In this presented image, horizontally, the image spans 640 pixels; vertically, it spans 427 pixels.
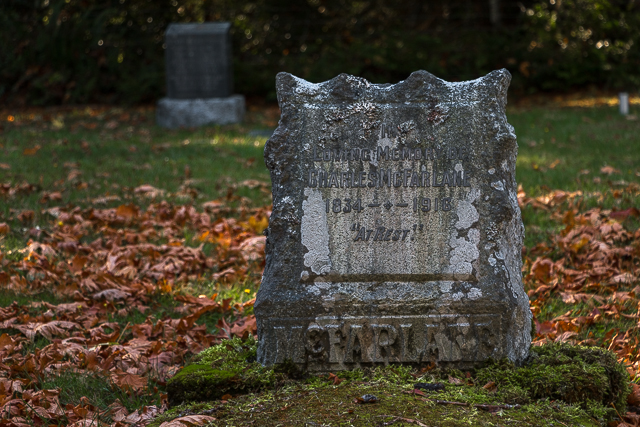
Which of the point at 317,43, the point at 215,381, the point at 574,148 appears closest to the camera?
the point at 215,381

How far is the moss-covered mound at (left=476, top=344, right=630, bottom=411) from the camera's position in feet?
9.31

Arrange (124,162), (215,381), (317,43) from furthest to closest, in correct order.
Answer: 1. (317,43)
2. (124,162)
3. (215,381)

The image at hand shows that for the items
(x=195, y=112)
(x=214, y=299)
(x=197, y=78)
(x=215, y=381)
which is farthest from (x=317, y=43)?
(x=215, y=381)

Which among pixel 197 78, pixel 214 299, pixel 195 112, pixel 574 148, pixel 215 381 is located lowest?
pixel 214 299

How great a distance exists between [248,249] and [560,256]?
2.17m

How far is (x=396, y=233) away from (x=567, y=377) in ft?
2.93

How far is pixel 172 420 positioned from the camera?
266cm

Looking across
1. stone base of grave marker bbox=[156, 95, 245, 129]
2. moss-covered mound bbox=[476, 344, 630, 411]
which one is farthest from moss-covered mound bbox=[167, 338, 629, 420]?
stone base of grave marker bbox=[156, 95, 245, 129]

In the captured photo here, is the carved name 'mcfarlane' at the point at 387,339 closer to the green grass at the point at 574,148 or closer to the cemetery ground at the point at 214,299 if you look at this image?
the cemetery ground at the point at 214,299

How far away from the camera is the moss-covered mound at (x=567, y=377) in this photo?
2838 millimetres

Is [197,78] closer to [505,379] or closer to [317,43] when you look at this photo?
[317,43]

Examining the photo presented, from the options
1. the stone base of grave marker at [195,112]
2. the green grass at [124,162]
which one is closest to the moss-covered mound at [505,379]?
the green grass at [124,162]

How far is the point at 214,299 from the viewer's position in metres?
4.36

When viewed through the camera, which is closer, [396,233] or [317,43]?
[396,233]
